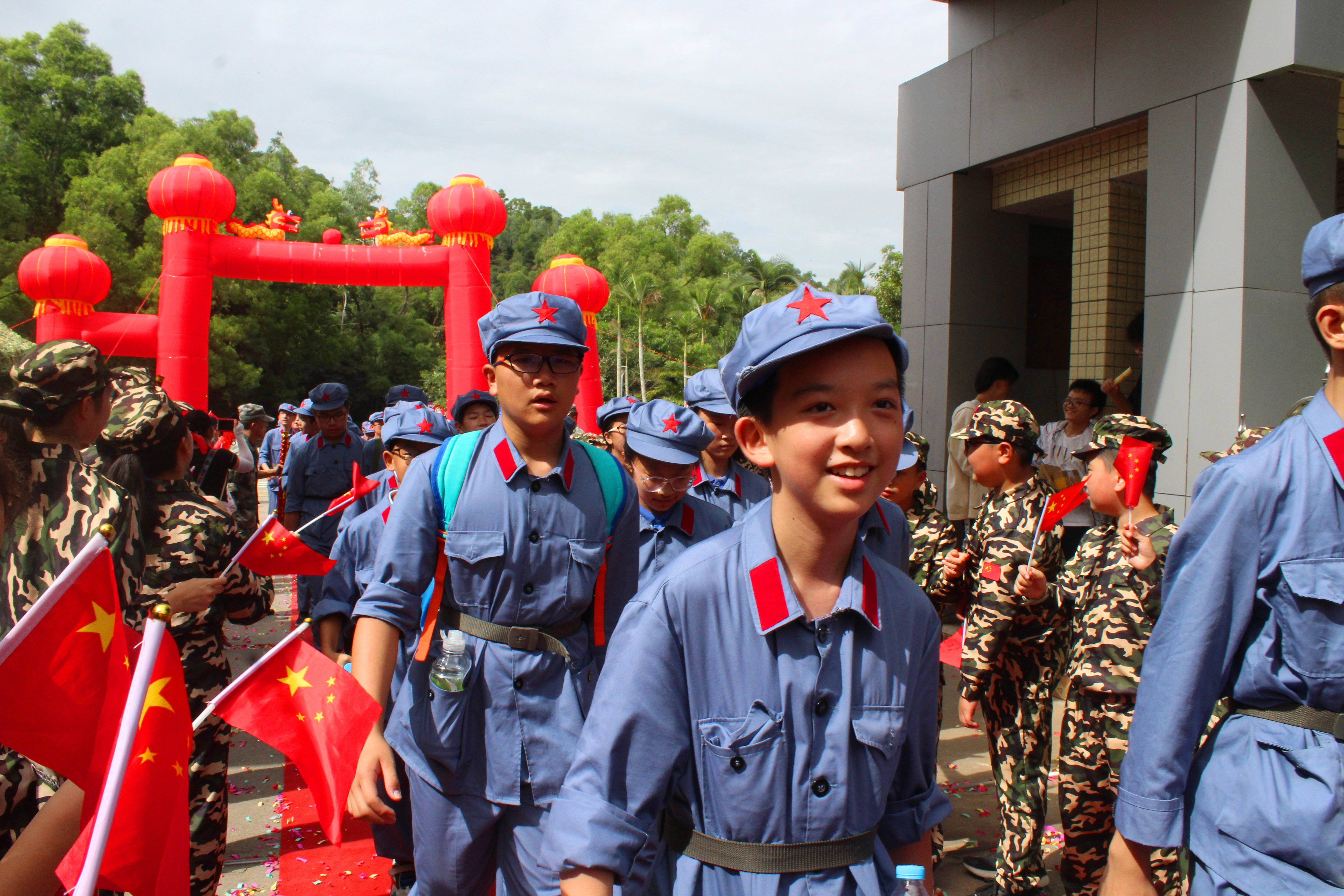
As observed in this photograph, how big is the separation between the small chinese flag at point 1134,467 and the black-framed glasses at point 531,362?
202 cm

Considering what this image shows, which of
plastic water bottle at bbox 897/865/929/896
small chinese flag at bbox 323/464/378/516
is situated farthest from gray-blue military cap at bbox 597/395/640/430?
plastic water bottle at bbox 897/865/929/896

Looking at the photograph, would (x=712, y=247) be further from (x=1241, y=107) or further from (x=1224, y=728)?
(x=1224, y=728)

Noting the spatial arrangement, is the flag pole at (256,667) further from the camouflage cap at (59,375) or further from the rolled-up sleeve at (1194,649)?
the rolled-up sleeve at (1194,649)

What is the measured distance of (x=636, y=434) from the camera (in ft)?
12.1

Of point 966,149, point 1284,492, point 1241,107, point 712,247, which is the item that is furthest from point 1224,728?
point 712,247

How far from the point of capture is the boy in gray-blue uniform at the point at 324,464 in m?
7.14

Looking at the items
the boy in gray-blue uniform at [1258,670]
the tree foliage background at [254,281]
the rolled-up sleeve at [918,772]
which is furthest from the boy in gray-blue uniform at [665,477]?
the tree foliage background at [254,281]

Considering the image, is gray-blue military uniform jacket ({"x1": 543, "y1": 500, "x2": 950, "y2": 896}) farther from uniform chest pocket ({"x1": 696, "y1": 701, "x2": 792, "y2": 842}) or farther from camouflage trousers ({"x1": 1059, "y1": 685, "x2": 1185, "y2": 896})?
camouflage trousers ({"x1": 1059, "y1": 685, "x2": 1185, "y2": 896})

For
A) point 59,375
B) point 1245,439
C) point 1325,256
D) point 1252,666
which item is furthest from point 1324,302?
point 59,375

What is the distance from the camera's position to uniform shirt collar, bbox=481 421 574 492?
8.82 feet

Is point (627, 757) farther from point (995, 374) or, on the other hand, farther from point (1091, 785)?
point (995, 374)

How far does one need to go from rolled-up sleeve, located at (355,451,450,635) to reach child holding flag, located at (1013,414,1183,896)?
89.8 inches

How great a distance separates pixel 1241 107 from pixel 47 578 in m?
6.53

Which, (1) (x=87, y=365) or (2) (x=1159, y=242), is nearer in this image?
(1) (x=87, y=365)
